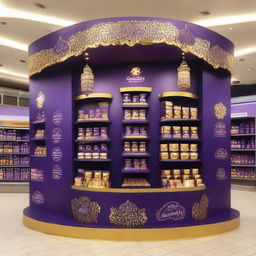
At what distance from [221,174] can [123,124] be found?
73.9 inches

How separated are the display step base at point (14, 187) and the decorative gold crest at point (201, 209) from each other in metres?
5.85

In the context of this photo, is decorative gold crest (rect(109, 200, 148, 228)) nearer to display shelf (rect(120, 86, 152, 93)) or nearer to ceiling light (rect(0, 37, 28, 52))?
display shelf (rect(120, 86, 152, 93))

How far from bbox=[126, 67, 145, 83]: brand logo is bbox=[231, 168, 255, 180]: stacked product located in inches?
238

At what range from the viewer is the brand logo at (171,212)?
493 cm

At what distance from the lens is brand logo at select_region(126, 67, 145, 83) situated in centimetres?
555

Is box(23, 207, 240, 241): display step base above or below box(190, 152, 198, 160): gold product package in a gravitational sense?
below

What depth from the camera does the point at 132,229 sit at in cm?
470

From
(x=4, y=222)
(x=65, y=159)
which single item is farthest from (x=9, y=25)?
(x=4, y=222)

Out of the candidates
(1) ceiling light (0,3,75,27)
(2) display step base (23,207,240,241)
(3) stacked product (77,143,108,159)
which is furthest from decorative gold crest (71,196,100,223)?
(1) ceiling light (0,3,75,27)

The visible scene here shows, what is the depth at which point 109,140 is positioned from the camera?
215 inches

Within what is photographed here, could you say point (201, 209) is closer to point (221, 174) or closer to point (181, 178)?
point (181, 178)

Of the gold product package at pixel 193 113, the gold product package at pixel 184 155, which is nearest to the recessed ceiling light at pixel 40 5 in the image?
the gold product package at pixel 193 113

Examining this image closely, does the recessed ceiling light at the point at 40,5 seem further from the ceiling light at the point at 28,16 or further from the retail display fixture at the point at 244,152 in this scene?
the retail display fixture at the point at 244,152

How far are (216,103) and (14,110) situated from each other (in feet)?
22.9
